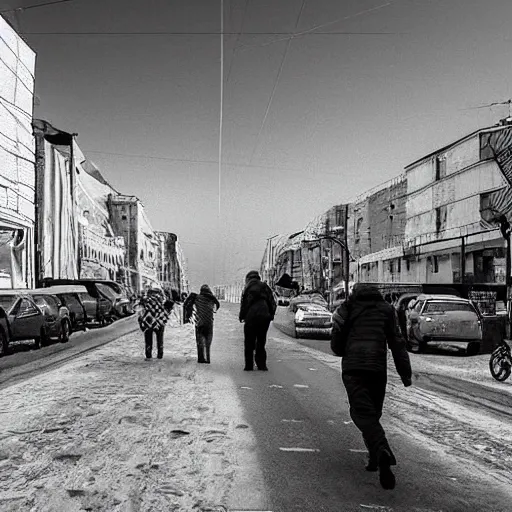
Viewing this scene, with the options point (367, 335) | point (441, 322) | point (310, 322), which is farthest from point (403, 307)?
point (367, 335)

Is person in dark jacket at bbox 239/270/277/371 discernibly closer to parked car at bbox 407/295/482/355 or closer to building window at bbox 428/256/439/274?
parked car at bbox 407/295/482/355

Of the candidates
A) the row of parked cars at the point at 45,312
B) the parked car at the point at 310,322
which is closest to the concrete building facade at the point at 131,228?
the row of parked cars at the point at 45,312

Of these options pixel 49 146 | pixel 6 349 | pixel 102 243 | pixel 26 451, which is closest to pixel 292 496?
pixel 26 451

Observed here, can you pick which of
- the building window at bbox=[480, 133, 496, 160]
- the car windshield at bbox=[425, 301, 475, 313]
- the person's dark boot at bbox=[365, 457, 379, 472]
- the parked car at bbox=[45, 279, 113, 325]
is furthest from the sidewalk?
the building window at bbox=[480, 133, 496, 160]

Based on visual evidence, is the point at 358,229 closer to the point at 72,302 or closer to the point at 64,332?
the point at 72,302

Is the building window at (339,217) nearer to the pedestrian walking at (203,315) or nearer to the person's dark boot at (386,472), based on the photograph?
the pedestrian walking at (203,315)

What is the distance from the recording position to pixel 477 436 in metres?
6.35

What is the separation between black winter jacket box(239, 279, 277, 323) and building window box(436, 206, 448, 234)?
103 feet

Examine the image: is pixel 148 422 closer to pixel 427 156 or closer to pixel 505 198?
pixel 505 198

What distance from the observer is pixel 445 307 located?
17359 millimetres

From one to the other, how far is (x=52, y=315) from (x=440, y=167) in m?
31.2

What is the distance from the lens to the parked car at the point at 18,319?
13930 millimetres

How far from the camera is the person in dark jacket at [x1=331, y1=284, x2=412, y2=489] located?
477 cm

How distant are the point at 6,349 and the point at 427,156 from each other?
3527 centimetres
